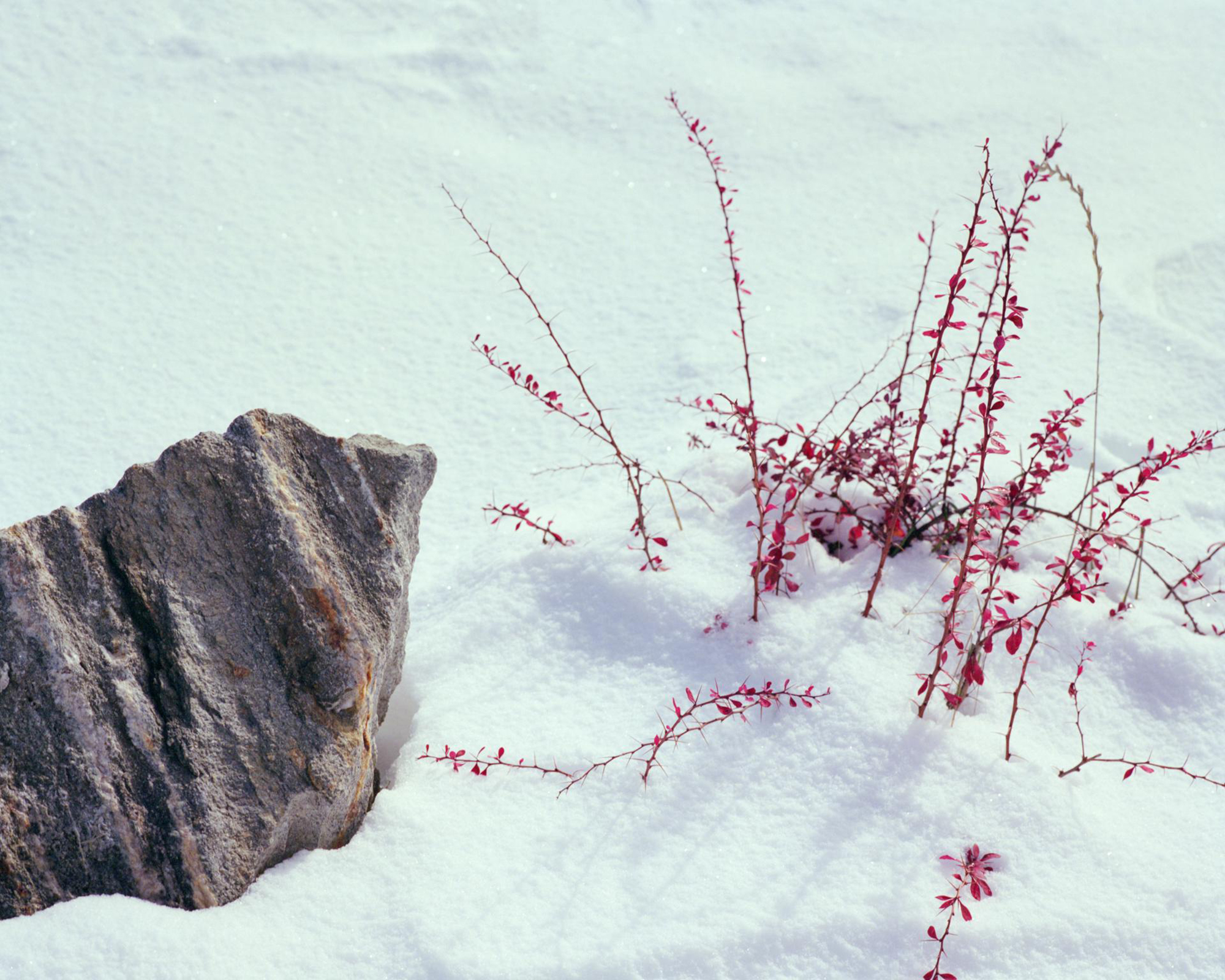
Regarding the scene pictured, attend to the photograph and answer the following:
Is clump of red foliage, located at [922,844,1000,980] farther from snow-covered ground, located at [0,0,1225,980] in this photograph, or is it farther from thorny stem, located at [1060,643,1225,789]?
thorny stem, located at [1060,643,1225,789]

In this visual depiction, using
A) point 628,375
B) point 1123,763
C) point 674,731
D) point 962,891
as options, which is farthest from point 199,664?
point 628,375

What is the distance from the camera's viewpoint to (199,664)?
88.0 inches

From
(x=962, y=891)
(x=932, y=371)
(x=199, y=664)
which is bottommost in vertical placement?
(x=962, y=891)

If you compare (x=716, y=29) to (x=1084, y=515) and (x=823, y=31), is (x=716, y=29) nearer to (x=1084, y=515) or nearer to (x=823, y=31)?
(x=823, y=31)

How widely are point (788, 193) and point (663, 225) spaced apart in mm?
739

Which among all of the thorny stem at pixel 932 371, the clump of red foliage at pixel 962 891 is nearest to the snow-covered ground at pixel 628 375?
the clump of red foliage at pixel 962 891

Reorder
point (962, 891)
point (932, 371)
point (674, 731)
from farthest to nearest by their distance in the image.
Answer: point (674, 731)
point (932, 371)
point (962, 891)

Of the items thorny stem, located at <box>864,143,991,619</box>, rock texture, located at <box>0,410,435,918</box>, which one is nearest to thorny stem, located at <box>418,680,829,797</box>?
rock texture, located at <box>0,410,435,918</box>

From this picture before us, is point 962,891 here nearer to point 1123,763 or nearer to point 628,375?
point 1123,763

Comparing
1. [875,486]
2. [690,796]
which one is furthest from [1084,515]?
[690,796]

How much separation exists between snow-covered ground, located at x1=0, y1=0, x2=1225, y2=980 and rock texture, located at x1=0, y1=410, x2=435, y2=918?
11 cm

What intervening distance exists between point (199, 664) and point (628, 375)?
2413 mm

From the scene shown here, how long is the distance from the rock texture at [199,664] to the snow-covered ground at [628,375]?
0.11 metres

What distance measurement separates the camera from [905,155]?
228 inches
